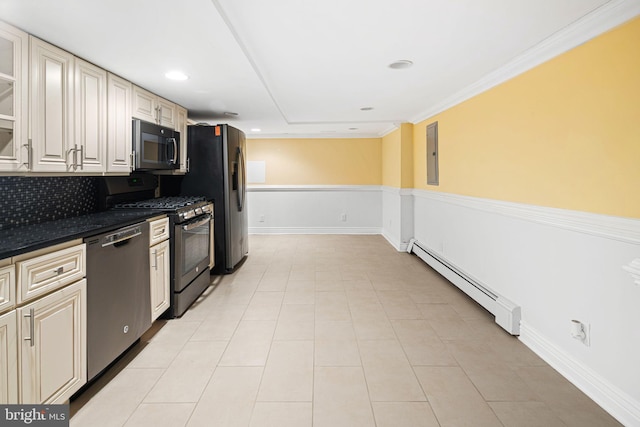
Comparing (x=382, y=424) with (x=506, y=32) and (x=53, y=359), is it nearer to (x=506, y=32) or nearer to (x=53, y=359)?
(x=53, y=359)

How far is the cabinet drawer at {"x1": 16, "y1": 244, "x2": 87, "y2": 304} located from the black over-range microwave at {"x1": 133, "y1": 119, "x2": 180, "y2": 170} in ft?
4.91

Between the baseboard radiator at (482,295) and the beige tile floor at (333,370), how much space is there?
8cm

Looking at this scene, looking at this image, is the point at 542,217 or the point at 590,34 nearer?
the point at 590,34

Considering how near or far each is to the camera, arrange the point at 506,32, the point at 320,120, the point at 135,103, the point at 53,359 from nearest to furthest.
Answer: the point at 53,359, the point at 506,32, the point at 135,103, the point at 320,120

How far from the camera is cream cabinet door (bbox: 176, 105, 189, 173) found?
13.8 feet

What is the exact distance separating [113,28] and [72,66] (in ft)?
1.79

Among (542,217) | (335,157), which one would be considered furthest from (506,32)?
(335,157)

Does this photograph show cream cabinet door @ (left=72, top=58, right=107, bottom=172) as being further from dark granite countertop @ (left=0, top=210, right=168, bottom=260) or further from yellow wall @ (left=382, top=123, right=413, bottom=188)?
yellow wall @ (left=382, top=123, right=413, bottom=188)

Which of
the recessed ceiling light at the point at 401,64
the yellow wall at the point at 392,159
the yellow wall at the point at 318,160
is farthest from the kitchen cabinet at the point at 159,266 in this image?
the yellow wall at the point at 318,160

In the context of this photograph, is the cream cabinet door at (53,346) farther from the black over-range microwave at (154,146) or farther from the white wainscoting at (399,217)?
the white wainscoting at (399,217)

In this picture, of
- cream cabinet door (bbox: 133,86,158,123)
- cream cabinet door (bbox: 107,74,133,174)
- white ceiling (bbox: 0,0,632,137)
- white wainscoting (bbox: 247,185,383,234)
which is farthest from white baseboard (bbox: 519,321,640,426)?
white wainscoting (bbox: 247,185,383,234)

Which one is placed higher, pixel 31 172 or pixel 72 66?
pixel 72 66

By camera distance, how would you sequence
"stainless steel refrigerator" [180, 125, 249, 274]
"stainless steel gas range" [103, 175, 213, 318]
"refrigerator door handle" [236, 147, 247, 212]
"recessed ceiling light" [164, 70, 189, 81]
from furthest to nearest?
"refrigerator door handle" [236, 147, 247, 212] → "stainless steel refrigerator" [180, 125, 249, 274] → "stainless steel gas range" [103, 175, 213, 318] → "recessed ceiling light" [164, 70, 189, 81]

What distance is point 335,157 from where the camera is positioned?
7.75 m
